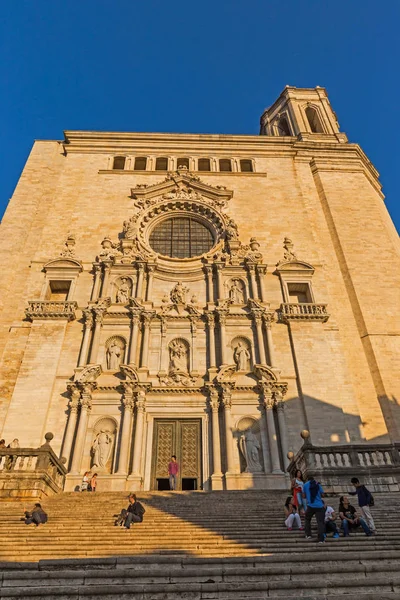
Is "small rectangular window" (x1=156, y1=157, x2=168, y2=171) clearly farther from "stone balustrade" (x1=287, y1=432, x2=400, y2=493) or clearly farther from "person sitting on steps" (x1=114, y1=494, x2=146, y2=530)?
"person sitting on steps" (x1=114, y1=494, x2=146, y2=530)

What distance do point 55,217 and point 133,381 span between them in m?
9.90

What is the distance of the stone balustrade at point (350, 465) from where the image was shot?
1141cm

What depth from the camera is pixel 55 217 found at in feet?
70.5

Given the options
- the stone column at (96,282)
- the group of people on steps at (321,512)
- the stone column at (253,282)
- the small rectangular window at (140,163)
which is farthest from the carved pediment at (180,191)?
the group of people on steps at (321,512)

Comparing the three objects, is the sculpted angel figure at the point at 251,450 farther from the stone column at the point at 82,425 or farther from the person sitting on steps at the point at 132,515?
the person sitting on steps at the point at 132,515

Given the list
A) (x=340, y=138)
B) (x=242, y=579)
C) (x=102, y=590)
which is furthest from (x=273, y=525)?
(x=340, y=138)

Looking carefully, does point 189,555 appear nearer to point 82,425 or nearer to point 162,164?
point 82,425

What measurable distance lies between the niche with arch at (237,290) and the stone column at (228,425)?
4.17 m

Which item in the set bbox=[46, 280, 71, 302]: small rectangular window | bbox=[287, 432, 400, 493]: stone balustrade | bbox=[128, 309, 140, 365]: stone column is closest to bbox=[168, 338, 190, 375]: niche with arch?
bbox=[128, 309, 140, 365]: stone column

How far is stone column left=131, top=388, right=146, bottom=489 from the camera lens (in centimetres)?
1412

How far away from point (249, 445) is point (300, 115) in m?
23.7

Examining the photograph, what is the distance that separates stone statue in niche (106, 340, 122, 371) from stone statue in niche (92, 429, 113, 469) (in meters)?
2.40

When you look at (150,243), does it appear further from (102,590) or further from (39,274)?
(102,590)

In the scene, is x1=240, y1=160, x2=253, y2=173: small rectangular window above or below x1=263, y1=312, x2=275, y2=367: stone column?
above
